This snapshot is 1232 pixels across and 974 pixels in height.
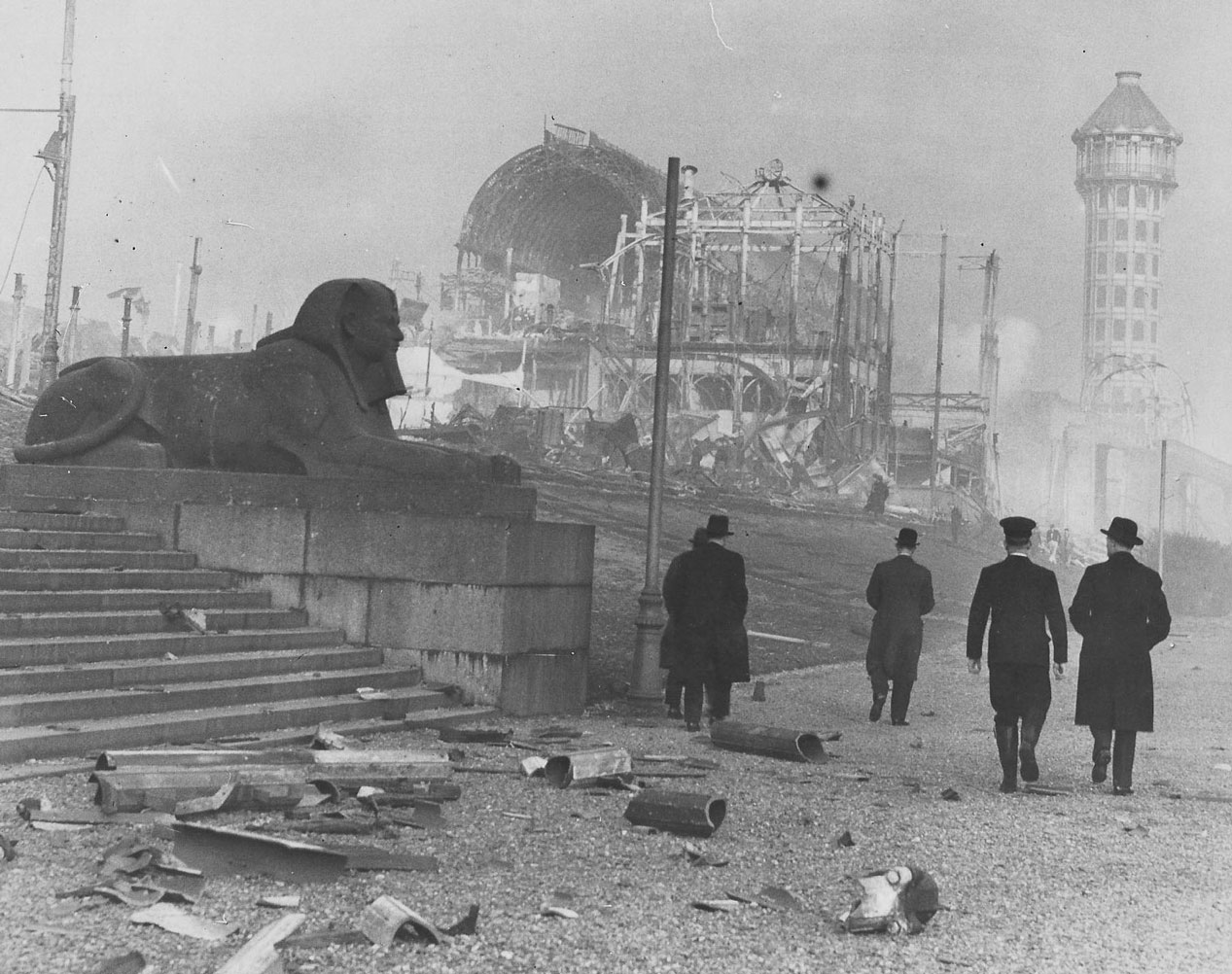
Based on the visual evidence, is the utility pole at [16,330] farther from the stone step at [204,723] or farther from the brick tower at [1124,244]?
the stone step at [204,723]

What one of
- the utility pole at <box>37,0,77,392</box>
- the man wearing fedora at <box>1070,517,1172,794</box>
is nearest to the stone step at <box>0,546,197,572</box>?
the man wearing fedora at <box>1070,517,1172,794</box>

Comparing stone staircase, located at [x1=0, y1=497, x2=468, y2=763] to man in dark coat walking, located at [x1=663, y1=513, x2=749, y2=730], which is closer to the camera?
stone staircase, located at [x1=0, y1=497, x2=468, y2=763]

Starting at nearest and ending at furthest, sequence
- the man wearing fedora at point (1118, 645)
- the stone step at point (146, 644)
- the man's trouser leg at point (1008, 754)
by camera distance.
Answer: the stone step at point (146, 644) → the man's trouser leg at point (1008, 754) → the man wearing fedora at point (1118, 645)

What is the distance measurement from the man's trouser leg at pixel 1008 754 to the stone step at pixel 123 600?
16.7 feet

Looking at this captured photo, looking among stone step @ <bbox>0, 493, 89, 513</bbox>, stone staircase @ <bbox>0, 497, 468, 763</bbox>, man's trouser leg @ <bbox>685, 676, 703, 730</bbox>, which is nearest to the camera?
stone staircase @ <bbox>0, 497, 468, 763</bbox>

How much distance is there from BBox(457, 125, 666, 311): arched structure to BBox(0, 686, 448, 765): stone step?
159 feet

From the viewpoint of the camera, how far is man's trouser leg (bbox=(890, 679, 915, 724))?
39.4 feet

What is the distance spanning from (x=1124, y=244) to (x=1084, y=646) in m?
60.4

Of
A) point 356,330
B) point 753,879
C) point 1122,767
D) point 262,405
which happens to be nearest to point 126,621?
point 262,405

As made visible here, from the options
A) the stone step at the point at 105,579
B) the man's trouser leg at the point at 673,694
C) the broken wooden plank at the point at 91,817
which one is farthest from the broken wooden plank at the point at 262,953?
the man's trouser leg at the point at 673,694

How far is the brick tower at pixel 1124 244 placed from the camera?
170ft

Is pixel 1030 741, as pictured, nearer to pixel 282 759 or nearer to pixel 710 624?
pixel 710 624

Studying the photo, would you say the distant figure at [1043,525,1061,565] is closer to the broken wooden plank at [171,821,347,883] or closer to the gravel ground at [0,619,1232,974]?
the gravel ground at [0,619,1232,974]

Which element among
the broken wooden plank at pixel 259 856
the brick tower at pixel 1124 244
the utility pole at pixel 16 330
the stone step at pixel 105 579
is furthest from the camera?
the brick tower at pixel 1124 244
